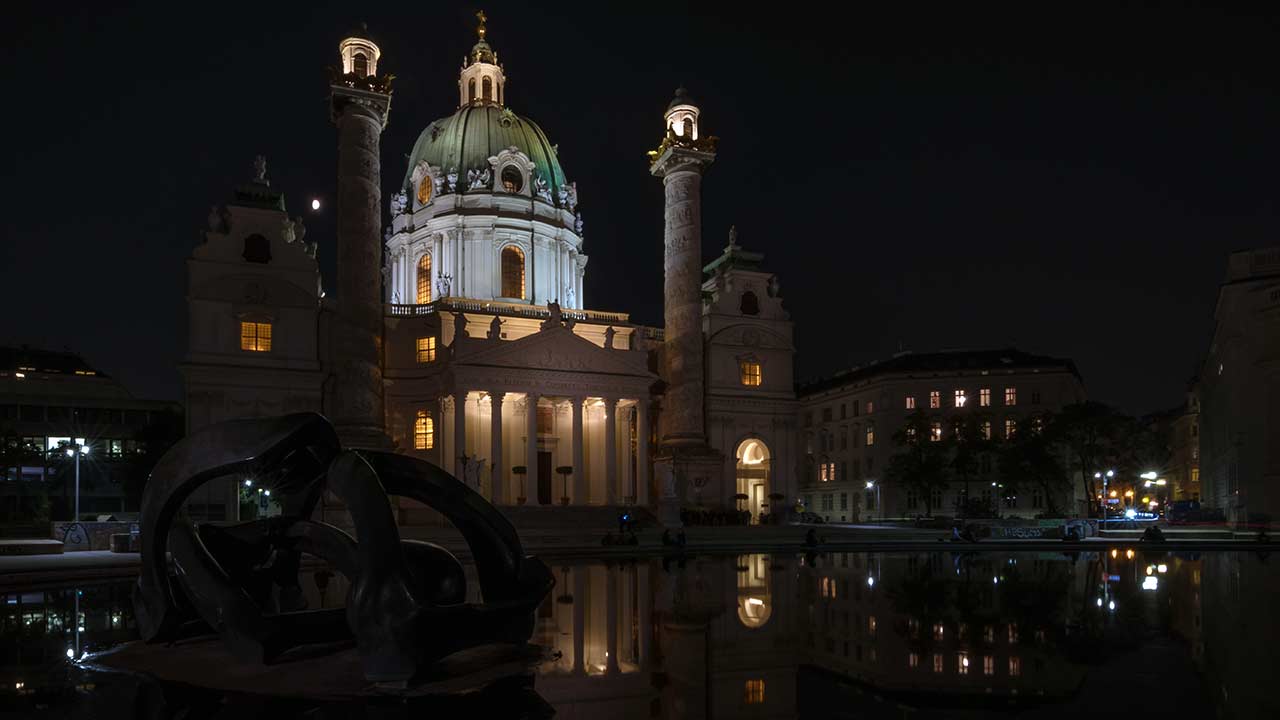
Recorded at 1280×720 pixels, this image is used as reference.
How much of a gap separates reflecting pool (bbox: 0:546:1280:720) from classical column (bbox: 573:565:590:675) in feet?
0.21

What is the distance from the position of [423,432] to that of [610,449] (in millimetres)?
12066

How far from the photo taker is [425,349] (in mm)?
61250

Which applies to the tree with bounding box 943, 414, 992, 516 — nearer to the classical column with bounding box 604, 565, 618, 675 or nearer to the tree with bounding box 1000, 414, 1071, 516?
the tree with bounding box 1000, 414, 1071, 516

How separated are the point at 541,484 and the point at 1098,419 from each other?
4238 cm

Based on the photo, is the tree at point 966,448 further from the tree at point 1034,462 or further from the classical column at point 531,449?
the classical column at point 531,449

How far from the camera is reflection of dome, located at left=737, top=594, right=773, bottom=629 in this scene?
17.2 meters

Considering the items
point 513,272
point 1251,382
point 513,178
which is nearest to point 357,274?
point 513,272

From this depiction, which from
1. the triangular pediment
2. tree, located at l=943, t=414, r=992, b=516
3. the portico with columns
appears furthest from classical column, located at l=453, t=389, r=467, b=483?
tree, located at l=943, t=414, r=992, b=516

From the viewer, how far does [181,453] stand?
516 inches

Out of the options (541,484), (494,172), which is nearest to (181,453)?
(541,484)

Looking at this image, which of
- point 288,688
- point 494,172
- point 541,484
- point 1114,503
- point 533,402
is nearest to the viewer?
point 288,688

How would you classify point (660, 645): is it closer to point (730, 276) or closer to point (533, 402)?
point (533, 402)

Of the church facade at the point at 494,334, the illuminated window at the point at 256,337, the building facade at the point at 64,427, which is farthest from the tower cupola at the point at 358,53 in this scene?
the building facade at the point at 64,427

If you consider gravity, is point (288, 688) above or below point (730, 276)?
below
